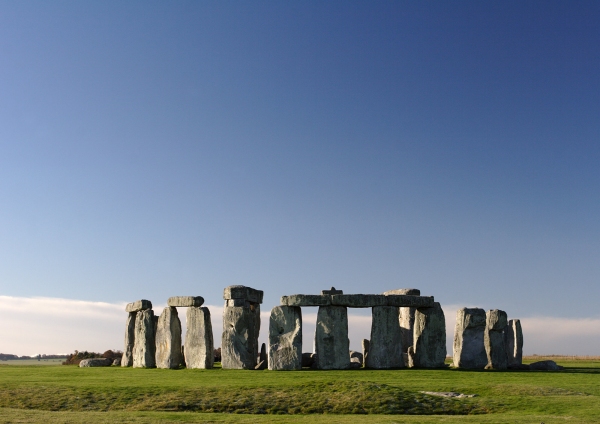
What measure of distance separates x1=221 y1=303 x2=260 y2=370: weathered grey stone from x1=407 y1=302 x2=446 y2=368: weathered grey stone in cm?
591

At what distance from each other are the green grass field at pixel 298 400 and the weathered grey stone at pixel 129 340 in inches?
313

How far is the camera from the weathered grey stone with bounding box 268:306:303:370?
23.7 metres

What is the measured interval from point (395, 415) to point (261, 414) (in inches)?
121

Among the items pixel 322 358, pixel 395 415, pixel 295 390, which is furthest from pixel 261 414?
pixel 322 358

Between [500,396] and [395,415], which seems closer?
[395,415]

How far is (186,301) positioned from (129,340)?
16.5ft

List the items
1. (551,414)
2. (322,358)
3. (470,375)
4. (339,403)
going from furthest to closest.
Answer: (322,358)
(470,375)
(339,403)
(551,414)

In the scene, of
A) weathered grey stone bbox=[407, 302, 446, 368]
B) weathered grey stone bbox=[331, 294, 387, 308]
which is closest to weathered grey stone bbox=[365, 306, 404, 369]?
weathered grey stone bbox=[331, 294, 387, 308]

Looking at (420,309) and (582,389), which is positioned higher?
(420,309)

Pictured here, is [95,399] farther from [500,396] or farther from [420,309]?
[420,309]

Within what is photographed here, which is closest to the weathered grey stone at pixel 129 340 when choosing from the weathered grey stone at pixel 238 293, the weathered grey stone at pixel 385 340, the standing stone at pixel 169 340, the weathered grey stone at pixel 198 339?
the standing stone at pixel 169 340

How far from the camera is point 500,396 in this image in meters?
17.3

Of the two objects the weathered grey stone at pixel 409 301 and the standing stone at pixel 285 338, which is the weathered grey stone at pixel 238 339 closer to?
the standing stone at pixel 285 338

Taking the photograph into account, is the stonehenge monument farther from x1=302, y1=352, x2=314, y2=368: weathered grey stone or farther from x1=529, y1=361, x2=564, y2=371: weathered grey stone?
x1=529, y1=361, x2=564, y2=371: weathered grey stone
